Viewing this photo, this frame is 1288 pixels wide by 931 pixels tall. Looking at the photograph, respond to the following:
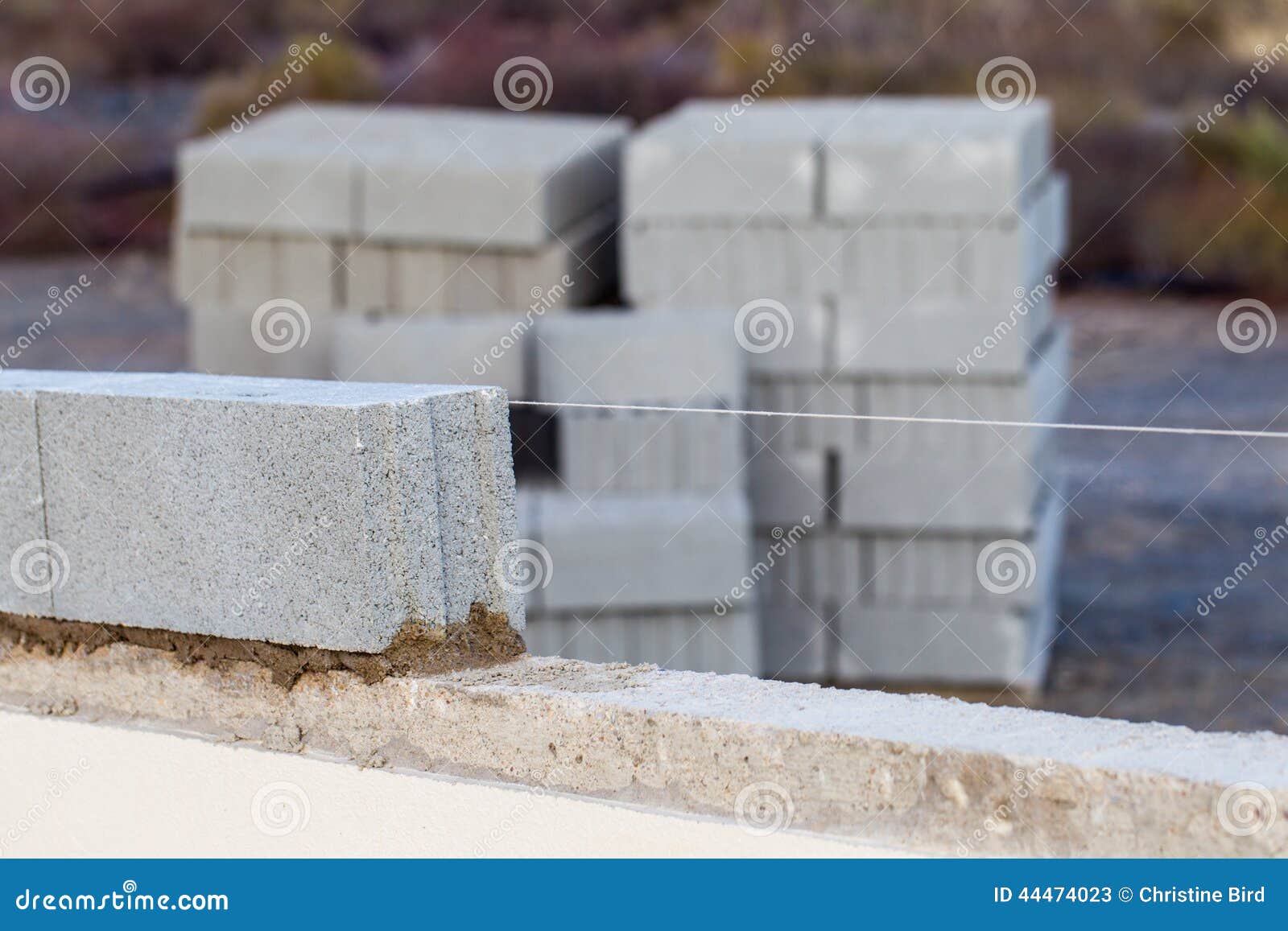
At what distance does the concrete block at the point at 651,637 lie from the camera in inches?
278

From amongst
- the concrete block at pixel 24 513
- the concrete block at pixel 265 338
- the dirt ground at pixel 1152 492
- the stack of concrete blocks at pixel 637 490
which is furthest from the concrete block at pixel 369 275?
the concrete block at pixel 24 513

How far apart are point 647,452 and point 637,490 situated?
0.17m

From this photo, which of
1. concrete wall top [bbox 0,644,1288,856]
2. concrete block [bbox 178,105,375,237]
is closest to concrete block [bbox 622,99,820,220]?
concrete block [bbox 178,105,375,237]

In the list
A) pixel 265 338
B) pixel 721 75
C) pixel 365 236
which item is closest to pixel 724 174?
pixel 365 236

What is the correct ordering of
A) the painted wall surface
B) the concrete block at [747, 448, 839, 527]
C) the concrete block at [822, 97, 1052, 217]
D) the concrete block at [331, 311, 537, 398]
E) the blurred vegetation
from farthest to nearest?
the blurred vegetation < the concrete block at [747, 448, 839, 527] < the concrete block at [822, 97, 1052, 217] < the concrete block at [331, 311, 537, 398] < the painted wall surface

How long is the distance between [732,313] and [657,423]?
0.67 metres

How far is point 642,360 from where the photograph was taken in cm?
682

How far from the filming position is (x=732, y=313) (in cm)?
724

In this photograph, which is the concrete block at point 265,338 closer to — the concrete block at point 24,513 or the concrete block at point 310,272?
the concrete block at point 310,272

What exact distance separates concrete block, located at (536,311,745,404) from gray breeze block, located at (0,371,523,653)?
3744mm

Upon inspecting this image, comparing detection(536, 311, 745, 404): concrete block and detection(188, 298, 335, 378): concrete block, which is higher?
detection(188, 298, 335, 378): concrete block

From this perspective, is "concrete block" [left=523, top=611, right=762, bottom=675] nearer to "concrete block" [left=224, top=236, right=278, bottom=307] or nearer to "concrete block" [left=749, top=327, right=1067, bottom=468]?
"concrete block" [left=749, top=327, right=1067, bottom=468]

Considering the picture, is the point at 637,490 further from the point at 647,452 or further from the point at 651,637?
the point at 651,637

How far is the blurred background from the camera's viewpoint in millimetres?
11383
